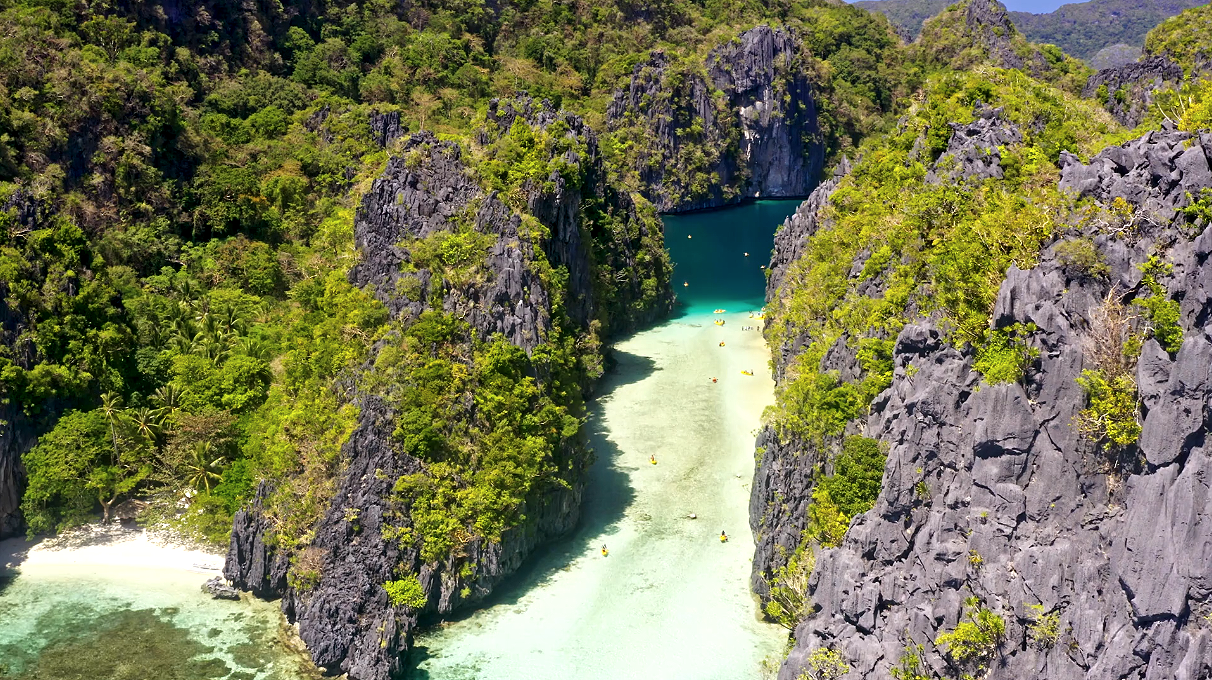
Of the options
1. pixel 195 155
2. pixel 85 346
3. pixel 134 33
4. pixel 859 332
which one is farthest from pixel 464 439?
pixel 134 33

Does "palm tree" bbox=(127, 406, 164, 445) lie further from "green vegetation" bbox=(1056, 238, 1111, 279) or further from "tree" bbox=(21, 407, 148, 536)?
"green vegetation" bbox=(1056, 238, 1111, 279)

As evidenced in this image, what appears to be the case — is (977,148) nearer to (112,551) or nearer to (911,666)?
(911,666)

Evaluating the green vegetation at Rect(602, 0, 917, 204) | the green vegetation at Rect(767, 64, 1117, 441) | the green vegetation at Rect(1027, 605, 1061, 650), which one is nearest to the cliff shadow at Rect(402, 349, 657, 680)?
the green vegetation at Rect(767, 64, 1117, 441)

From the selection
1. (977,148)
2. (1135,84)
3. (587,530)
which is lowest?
(587,530)

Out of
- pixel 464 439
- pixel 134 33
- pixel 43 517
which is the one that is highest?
pixel 134 33

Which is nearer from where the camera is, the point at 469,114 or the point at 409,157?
the point at 409,157

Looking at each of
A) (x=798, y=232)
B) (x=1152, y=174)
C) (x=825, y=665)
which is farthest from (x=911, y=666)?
(x=798, y=232)

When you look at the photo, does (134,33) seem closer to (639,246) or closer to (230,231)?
(230,231)
